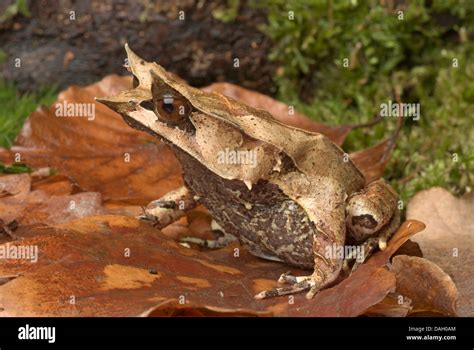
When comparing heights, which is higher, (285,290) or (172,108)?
(172,108)

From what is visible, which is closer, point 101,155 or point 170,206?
point 170,206

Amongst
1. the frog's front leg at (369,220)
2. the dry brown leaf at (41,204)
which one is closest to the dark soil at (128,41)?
the dry brown leaf at (41,204)

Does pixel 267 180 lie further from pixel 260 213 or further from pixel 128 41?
pixel 128 41

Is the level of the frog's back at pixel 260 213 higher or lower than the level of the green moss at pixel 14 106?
lower

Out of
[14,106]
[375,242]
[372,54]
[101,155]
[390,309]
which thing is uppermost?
[372,54]

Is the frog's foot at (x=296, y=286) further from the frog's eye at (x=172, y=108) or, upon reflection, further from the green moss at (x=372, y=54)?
the green moss at (x=372, y=54)

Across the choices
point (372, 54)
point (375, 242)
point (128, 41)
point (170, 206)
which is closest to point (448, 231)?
point (375, 242)

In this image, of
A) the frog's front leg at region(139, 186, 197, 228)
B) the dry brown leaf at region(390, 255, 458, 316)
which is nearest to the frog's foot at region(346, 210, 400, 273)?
the dry brown leaf at region(390, 255, 458, 316)

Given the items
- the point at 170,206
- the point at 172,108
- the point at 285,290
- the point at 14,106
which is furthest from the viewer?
the point at 14,106

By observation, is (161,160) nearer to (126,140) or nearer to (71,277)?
(126,140)
